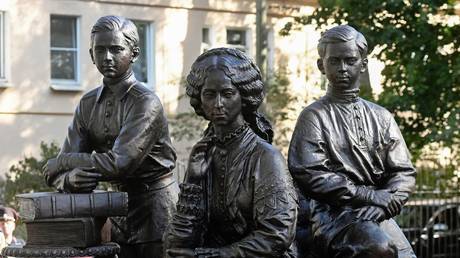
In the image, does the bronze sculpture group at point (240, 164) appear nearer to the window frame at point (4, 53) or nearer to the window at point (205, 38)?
the window frame at point (4, 53)

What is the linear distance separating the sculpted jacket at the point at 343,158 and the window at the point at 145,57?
21.1 metres

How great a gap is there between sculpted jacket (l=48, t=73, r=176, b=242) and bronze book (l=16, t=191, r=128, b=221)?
0.28 metres

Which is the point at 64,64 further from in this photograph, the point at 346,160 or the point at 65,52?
the point at 346,160

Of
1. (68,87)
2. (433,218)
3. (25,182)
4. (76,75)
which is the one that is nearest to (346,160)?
(25,182)

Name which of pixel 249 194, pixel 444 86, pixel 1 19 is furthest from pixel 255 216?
pixel 1 19

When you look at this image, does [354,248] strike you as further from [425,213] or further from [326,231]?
[425,213]

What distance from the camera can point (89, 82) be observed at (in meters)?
26.5

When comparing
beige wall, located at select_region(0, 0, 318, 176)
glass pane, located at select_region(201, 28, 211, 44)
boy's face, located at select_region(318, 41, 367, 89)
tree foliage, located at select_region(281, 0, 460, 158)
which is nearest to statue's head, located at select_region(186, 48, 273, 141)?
boy's face, located at select_region(318, 41, 367, 89)

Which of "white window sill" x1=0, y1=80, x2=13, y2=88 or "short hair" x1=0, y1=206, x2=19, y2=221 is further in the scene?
"white window sill" x1=0, y1=80, x2=13, y2=88

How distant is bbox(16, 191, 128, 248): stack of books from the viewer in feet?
20.2

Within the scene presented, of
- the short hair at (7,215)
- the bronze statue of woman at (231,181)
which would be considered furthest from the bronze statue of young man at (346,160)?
the short hair at (7,215)

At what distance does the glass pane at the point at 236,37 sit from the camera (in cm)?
2908

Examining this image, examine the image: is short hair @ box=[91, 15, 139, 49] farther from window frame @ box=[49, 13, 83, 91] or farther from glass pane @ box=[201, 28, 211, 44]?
glass pane @ box=[201, 28, 211, 44]

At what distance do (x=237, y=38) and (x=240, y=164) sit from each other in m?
23.7
